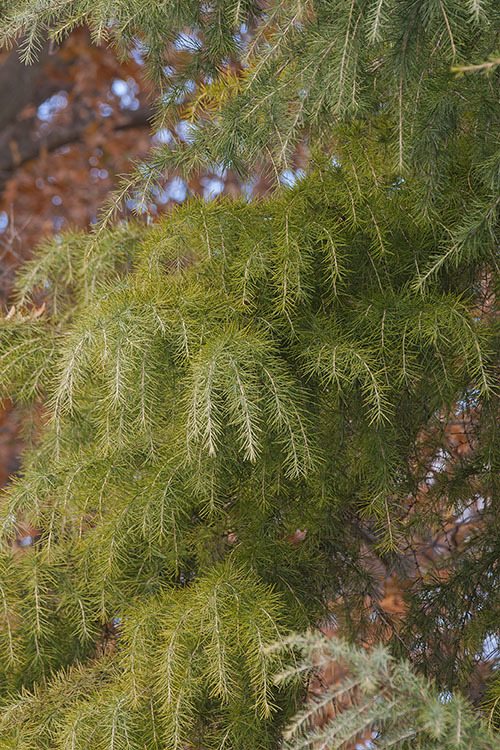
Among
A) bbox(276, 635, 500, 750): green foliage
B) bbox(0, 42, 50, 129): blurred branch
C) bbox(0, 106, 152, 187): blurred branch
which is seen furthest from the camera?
bbox(0, 106, 152, 187): blurred branch

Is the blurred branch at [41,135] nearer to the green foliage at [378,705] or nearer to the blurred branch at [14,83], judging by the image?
the blurred branch at [14,83]

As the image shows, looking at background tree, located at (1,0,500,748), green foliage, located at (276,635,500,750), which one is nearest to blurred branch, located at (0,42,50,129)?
background tree, located at (1,0,500,748)

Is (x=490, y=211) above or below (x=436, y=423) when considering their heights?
above

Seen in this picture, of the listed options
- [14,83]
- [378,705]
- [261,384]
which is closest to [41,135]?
[14,83]

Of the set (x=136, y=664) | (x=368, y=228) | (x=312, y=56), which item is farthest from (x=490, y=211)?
(x=136, y=664)

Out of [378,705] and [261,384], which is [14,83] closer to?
[261,384]

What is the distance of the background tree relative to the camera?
1206mm

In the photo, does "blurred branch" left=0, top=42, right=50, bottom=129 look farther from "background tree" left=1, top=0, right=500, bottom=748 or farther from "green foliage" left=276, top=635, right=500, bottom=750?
"green foliage" left=276, top=635, right=500, bottom=750

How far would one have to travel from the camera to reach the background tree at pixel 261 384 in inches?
47.5

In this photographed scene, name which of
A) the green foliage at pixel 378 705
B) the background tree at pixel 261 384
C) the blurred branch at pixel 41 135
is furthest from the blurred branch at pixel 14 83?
the green foliage at pixel 378 705

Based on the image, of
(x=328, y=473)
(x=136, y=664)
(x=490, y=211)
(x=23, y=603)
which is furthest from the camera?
(x=23, y=603)

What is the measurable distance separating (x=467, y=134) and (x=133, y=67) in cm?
289

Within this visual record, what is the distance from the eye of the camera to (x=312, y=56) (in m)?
1.19

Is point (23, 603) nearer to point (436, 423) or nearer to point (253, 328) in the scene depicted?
point (253, 328)
